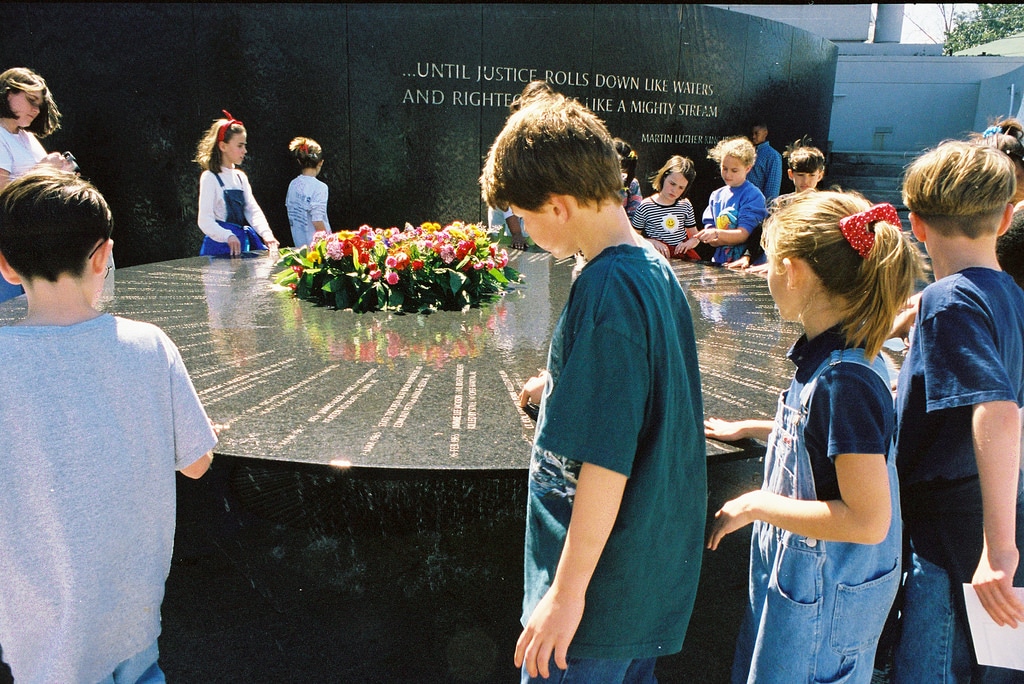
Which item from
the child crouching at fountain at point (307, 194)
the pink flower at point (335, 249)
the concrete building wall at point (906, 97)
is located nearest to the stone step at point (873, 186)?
the concrete building wall at point (906, 97)

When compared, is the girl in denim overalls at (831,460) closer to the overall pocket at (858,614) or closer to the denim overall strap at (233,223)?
the overall pocket at (858,614)

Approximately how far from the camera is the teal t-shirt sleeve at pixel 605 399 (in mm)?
1130

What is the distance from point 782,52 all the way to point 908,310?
8.61 meters

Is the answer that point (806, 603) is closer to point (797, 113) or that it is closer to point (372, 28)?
point (372, 28)

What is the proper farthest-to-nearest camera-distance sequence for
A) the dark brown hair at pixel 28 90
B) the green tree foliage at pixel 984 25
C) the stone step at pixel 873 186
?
the green tree foliage at pixel 984 25, the stone step at pixel 873 186, the dark brown hair at pixel 28 90

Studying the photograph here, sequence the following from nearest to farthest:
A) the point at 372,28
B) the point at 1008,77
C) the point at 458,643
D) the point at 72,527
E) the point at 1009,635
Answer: the point at 72,527 → the point at 1009,635 → the point at 458,643 → the point at 372,28 → the point at 1008,77

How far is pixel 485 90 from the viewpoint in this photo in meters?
7.55

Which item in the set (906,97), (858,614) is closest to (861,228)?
(858,614)

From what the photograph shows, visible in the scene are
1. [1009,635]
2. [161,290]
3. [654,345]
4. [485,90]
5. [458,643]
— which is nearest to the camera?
[654,345]

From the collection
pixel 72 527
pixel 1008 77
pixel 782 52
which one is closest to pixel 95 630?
pixel 72 527

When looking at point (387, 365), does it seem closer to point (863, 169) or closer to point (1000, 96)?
point (863, 169)

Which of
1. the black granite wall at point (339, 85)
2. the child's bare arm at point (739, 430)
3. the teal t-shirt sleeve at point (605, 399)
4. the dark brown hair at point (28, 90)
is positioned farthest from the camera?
the black granite wall at point (339, 85)

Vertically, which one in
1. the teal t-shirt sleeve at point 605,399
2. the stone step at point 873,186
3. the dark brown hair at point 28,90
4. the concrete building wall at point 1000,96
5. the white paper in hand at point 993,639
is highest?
the concrete building wall at point 1000,96

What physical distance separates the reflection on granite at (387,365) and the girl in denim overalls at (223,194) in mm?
885
